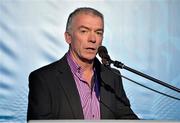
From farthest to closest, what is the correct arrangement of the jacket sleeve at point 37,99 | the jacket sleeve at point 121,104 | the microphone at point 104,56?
1. the jacket sleeve at point 121,104
2. the jacket sleeve at point 37,99
3. the microphone at point 104,56

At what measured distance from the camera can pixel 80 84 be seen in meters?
3.10

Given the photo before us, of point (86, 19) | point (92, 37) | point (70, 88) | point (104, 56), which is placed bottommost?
point (70, 88)

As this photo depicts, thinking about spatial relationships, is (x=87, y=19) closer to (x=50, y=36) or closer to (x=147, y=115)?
(x=50, y=36)

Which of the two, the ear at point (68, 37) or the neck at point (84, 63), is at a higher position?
the ear at point (68, 37)

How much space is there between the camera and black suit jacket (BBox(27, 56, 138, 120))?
3.00m

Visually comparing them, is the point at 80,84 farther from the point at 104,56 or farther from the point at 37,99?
the point at 104,56

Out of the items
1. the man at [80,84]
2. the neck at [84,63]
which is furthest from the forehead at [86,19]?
the neck at [84,63]

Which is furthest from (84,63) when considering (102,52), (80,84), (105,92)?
(102,52)

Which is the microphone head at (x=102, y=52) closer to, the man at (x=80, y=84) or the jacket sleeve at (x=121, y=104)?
the man at (x=80, y=84)

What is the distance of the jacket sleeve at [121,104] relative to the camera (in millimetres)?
3088

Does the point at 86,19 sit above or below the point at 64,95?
above

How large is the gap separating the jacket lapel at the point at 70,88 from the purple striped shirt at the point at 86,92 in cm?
3

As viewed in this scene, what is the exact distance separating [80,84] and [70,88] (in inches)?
3.4

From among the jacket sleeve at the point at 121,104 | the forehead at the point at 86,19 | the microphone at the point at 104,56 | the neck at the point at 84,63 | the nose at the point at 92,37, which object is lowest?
the jacket sleeve at the point at 121,104
